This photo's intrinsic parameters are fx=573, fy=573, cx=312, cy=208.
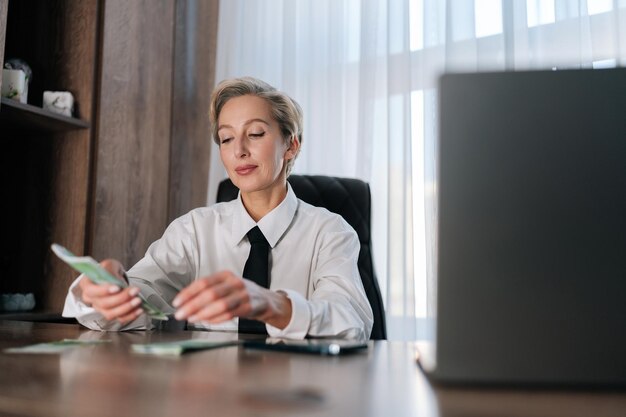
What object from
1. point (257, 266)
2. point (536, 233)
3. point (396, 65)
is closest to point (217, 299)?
point (536, 233)

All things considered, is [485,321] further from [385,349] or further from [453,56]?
[453,56]

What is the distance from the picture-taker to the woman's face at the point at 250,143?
1.61 m

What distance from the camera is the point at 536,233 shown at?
0.52m

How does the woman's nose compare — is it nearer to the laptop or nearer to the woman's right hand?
the woman's right hand

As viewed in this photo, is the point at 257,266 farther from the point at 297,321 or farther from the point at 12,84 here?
the point at 12,84

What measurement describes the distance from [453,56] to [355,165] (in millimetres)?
622

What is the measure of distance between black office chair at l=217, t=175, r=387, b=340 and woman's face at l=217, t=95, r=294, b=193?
0.75 feet

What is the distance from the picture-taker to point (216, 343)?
89 centimetres

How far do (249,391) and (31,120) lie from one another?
1901mm

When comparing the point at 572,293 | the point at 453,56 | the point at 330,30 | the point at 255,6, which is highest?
the point at 255,6

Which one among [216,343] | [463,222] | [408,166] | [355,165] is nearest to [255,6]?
[355,165]

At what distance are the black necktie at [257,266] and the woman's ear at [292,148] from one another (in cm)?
28

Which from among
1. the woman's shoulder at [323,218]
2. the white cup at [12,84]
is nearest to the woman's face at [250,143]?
the woman's shoulder at [323,218]

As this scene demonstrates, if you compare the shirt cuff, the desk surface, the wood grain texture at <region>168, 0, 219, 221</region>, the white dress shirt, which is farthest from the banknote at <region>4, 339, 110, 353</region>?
the wood grain texture at <region>168, 0, 219, 221</region>
